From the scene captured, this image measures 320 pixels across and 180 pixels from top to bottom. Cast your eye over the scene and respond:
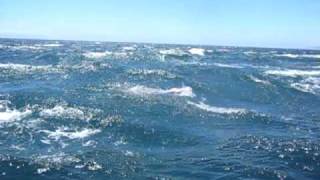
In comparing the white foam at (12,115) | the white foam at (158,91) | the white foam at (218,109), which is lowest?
the white foam at (12,115)

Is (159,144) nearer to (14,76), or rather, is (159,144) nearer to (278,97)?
(278,97)

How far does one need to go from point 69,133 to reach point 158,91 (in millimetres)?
16961

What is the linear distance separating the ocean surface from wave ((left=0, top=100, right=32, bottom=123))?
60 mm

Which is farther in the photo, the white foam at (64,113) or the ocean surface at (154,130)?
the white foam at (64,113)

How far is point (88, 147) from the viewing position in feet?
68.1

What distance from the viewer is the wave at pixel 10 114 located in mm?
26106

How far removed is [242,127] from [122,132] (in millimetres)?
7209

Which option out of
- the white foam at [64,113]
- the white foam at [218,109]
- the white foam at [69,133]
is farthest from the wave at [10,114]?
the white foam at [218,109]

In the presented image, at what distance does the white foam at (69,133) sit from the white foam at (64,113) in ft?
9.08

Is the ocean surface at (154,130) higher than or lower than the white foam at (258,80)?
lower

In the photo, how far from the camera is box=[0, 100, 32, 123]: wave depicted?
2611 cm

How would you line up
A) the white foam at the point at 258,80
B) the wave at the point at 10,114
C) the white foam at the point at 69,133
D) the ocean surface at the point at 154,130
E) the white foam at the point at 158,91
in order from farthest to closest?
the white foam at the point at 258,80 < the white foam at the point at 158,91 < the wave at the point at 10,114 < the white foam at the point at 69,133 < the ocean surface at the point at 154,130

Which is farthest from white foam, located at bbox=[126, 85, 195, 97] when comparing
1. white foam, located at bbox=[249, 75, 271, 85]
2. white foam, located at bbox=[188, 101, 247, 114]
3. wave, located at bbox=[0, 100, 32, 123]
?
wave, located at bbox=[0, 100, 32, 123]

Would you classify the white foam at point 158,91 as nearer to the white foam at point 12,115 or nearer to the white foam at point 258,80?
the white foam at point 258,80
